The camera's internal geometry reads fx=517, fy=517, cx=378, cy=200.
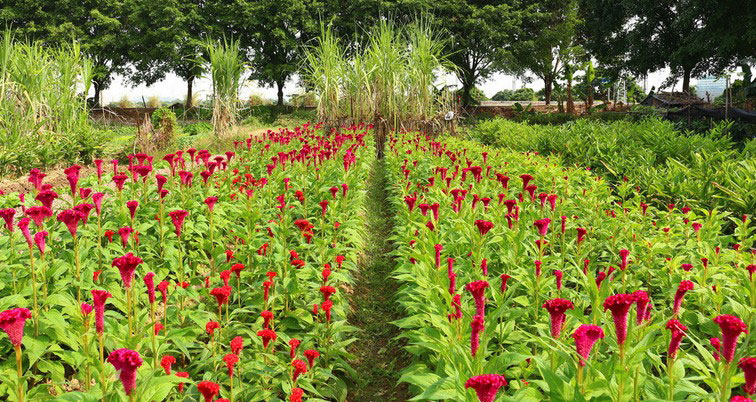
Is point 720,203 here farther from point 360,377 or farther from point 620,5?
point 620,5

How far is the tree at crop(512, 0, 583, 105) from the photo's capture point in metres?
30.2

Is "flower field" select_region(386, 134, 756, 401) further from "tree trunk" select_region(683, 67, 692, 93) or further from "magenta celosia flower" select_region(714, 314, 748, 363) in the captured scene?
"tree trunk" select_region(683, 67, 692, 93)

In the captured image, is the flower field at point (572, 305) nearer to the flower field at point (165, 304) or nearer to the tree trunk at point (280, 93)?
the flower field at point (165, 304)

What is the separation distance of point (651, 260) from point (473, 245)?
114 centimetres

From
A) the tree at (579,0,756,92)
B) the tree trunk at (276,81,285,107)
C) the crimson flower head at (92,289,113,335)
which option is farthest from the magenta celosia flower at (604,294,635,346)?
the tree trunk at (276,81,285,107)

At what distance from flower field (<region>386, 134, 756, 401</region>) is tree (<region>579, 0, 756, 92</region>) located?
→ 19.8 m

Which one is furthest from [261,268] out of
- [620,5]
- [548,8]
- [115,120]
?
[548,8]

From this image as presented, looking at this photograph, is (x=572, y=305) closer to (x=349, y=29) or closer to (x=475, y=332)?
(x=475, y=332)

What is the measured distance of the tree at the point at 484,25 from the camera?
28.9 meters

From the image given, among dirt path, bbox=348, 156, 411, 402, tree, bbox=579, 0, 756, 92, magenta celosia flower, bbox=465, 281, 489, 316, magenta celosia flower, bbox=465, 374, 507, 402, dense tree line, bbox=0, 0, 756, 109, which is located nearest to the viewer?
magenta celosia flower, bbox=465, 374, 507, 402

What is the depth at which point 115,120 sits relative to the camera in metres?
28.7

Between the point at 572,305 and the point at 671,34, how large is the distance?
1114 inches

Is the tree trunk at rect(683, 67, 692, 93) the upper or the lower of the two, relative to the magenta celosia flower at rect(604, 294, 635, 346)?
upper

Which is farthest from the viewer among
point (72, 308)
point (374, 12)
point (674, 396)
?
point (374, 12)
